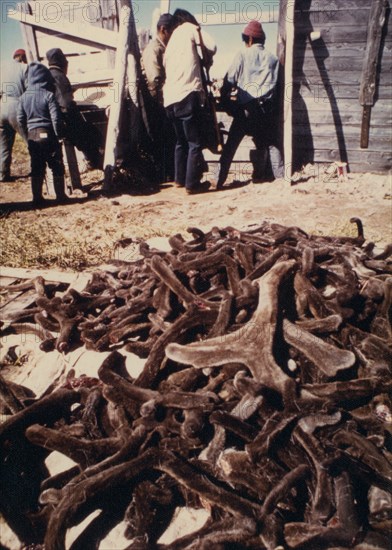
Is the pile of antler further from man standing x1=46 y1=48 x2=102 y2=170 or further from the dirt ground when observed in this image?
man standing x1=46 y1=48 x2=102 y2=170

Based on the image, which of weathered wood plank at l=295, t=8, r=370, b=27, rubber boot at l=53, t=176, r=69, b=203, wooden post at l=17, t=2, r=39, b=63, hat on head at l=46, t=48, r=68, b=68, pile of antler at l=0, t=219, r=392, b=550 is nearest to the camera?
pile of antler at l=0, t=219, r=392, b=550

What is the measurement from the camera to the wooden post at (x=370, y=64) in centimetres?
686

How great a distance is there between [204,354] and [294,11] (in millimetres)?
7115

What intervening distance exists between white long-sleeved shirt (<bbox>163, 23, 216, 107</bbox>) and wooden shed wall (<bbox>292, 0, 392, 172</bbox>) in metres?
1.69

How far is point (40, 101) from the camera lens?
269 inches

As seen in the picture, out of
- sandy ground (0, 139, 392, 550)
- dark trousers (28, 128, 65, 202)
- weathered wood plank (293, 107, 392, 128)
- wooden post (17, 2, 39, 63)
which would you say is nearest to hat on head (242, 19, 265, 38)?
weathered wood plank (293, 107, 392, 128)

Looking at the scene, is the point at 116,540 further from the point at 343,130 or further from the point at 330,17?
the point at 330,17

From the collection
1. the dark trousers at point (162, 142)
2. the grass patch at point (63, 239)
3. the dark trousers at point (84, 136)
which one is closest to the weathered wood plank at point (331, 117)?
the dark trousers at point (162, 142)

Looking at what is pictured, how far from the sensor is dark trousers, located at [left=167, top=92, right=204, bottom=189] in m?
6.89

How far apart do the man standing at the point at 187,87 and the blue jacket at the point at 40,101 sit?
1945 millimetres

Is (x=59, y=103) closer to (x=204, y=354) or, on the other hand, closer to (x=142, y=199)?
(x=142, y=199)

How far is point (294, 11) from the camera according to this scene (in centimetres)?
703

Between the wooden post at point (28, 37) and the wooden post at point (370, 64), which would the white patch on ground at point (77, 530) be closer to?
the wooden post at point (370, 64)

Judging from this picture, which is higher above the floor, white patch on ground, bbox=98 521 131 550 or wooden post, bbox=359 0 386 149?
wooden post, bbox=359 0 386 149
